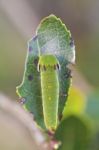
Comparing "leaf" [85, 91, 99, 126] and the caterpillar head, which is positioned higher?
the caterpillar head

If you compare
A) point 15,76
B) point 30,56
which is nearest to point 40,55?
point 30,56

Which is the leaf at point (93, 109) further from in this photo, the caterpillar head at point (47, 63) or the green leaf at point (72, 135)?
the caterpillar head at point (47, 63)

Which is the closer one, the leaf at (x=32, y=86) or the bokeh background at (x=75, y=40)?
the leaf at (x=32, y=86)

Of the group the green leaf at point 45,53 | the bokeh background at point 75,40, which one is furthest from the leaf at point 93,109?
the green leaf at point 45,53

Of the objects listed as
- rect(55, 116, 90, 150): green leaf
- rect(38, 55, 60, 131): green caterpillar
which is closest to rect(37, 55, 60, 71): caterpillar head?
rect(38, 55, 60, 131): green caterpillar

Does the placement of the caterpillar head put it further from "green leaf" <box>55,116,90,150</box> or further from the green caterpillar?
"green leaf" <box>55,116,90,150</box>
